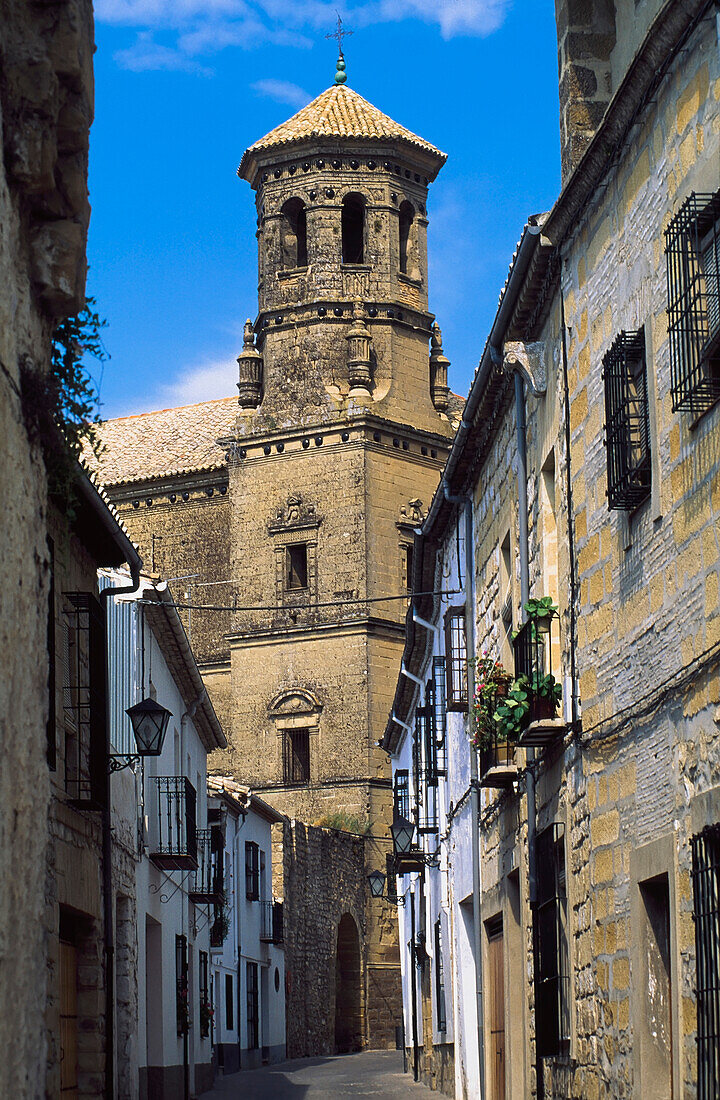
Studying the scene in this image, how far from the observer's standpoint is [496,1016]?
50.2 ft

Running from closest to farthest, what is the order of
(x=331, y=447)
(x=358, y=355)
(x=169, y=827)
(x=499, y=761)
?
(x=499, y=761) → (x=169, y=827) → (x=331, y=447) → (x=358, y=355)

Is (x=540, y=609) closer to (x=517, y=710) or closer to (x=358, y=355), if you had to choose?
(x=517, y=710)

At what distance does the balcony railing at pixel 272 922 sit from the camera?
121 feet

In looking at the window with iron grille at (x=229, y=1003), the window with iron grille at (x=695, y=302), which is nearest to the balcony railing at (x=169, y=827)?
the window with iron grille at (x=229, y=1003)

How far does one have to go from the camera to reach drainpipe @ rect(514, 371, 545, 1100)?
40.7 ft

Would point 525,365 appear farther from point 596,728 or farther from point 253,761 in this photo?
point 253,761

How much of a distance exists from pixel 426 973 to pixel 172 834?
5.78 meters

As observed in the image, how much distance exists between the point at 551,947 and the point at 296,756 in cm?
3563

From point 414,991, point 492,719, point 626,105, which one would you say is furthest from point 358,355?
point 626,105

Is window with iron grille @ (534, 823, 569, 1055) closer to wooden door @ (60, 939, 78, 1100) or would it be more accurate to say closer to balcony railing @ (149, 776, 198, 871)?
wooden door @ (60, 939, 78, 1100)

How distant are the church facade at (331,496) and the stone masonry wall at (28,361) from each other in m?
34.8

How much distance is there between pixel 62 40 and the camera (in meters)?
9.26

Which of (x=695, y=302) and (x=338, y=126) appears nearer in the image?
(x=695, y=302)

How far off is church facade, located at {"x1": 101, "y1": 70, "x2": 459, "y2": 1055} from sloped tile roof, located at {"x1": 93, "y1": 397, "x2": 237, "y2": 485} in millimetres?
1209
